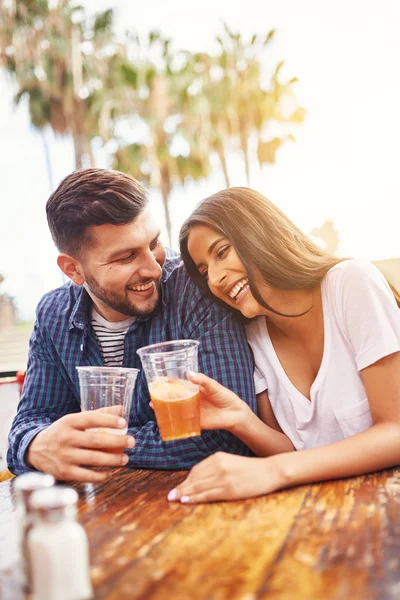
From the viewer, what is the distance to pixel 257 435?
68.5 inches

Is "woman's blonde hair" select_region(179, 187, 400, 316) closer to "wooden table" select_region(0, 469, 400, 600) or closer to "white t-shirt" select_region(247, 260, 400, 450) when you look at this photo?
"white t-shirt" select_region(247, 260, 400, 450)

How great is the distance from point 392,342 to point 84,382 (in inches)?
35.2

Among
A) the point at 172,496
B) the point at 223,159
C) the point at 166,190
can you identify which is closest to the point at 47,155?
the point at 166,190

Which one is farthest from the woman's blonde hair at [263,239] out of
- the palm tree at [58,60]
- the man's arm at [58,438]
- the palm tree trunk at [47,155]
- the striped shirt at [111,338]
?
the palm tree trunk at [47,155]

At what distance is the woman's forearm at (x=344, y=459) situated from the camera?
139 centimetres

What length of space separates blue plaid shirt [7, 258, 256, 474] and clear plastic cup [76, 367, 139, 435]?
31cm

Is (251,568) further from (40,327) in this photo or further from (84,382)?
(40,327)

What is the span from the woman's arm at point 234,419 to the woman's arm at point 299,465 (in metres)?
0.23

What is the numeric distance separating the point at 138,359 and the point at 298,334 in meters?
0.63

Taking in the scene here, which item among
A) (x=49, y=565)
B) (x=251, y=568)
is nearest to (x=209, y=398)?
(x=251, y=568)

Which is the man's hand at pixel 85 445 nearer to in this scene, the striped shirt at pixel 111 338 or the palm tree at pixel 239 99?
the striped shirt at pixel 111 338

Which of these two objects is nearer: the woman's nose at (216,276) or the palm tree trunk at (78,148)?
the woman's nose at (216,276)

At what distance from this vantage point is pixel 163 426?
1441 millimetres

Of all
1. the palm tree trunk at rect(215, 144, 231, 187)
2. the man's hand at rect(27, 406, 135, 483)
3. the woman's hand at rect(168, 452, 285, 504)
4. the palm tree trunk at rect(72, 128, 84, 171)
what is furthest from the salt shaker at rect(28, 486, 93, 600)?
the palm tree trunk at rect(215, 144, 231, 187)
